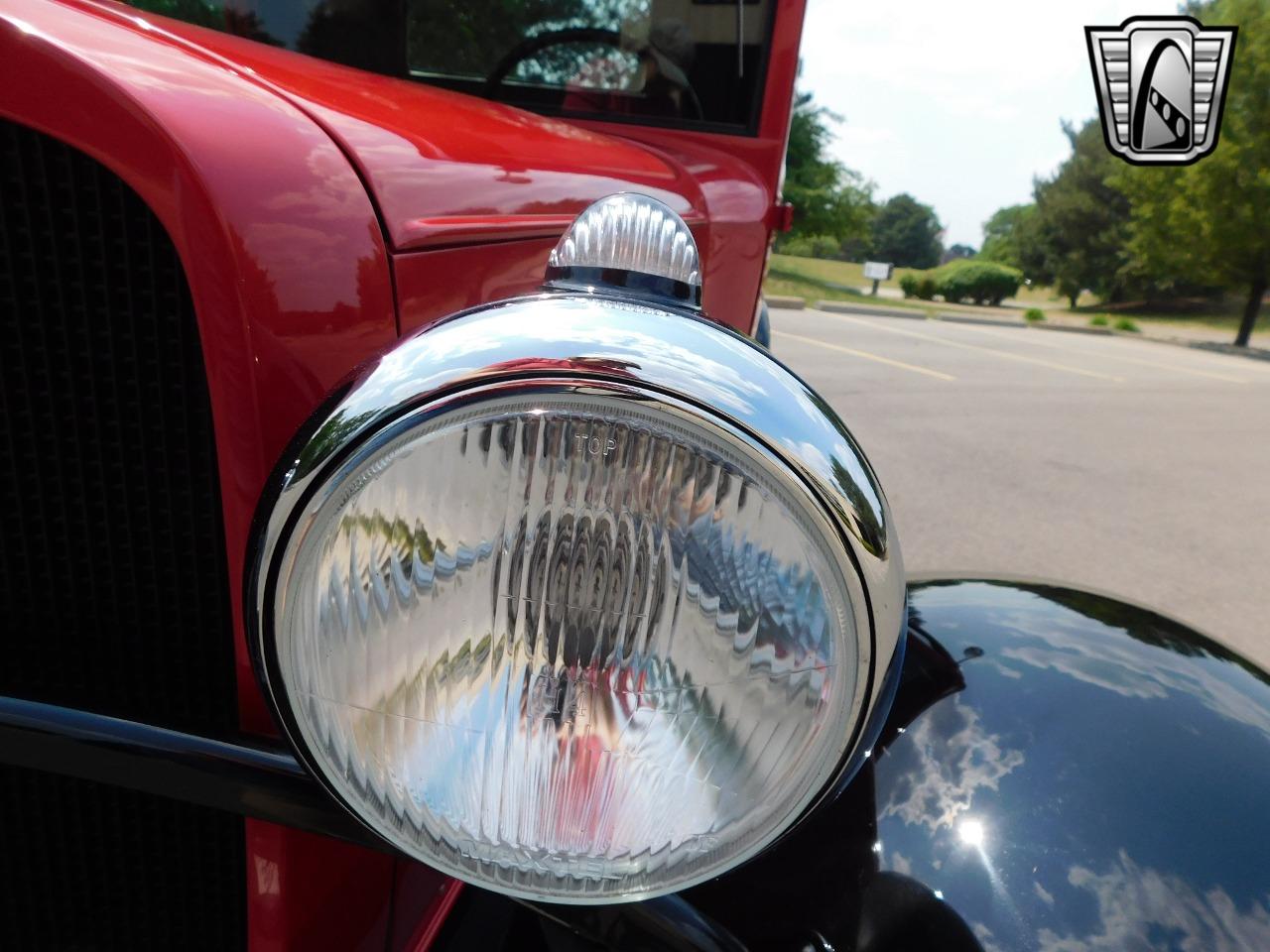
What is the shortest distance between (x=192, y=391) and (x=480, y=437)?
0.30m

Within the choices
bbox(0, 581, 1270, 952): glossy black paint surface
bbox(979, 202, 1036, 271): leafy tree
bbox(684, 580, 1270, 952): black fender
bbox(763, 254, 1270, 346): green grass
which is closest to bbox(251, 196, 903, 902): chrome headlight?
bbox(0, 581, 1270, 952): glossy black paint surface

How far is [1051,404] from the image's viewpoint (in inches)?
341

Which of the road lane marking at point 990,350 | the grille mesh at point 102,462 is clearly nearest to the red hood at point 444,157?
the grille mesh at point 102,462

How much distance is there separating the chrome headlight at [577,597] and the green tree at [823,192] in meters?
21.4

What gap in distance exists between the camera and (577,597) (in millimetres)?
661

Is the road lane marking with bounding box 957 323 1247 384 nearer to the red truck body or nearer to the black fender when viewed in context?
the black fender

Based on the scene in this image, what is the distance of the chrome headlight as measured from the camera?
0.60 m

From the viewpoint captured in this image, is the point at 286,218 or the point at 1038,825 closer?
the point at 286,218

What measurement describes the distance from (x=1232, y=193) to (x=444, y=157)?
24.6 meters

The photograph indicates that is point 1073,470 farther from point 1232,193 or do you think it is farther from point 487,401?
point 1232,193

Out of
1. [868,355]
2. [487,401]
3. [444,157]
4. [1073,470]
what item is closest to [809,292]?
[868,355]

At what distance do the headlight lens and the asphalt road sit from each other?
1.00m

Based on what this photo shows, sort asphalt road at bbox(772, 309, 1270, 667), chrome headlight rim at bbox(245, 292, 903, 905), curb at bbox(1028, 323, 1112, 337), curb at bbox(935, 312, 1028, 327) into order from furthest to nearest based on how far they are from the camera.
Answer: curb at bbox(1028, 323, 1112, 337)
curb at bbox(935, 312, 1028, 327)
asphalt road at bbox(772, 309, 1270, 667)
chrome headlight rim at bbox(245, 292, 903, 905)

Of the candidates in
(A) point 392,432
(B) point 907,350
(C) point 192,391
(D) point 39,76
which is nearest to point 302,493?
(A) point 392,432
